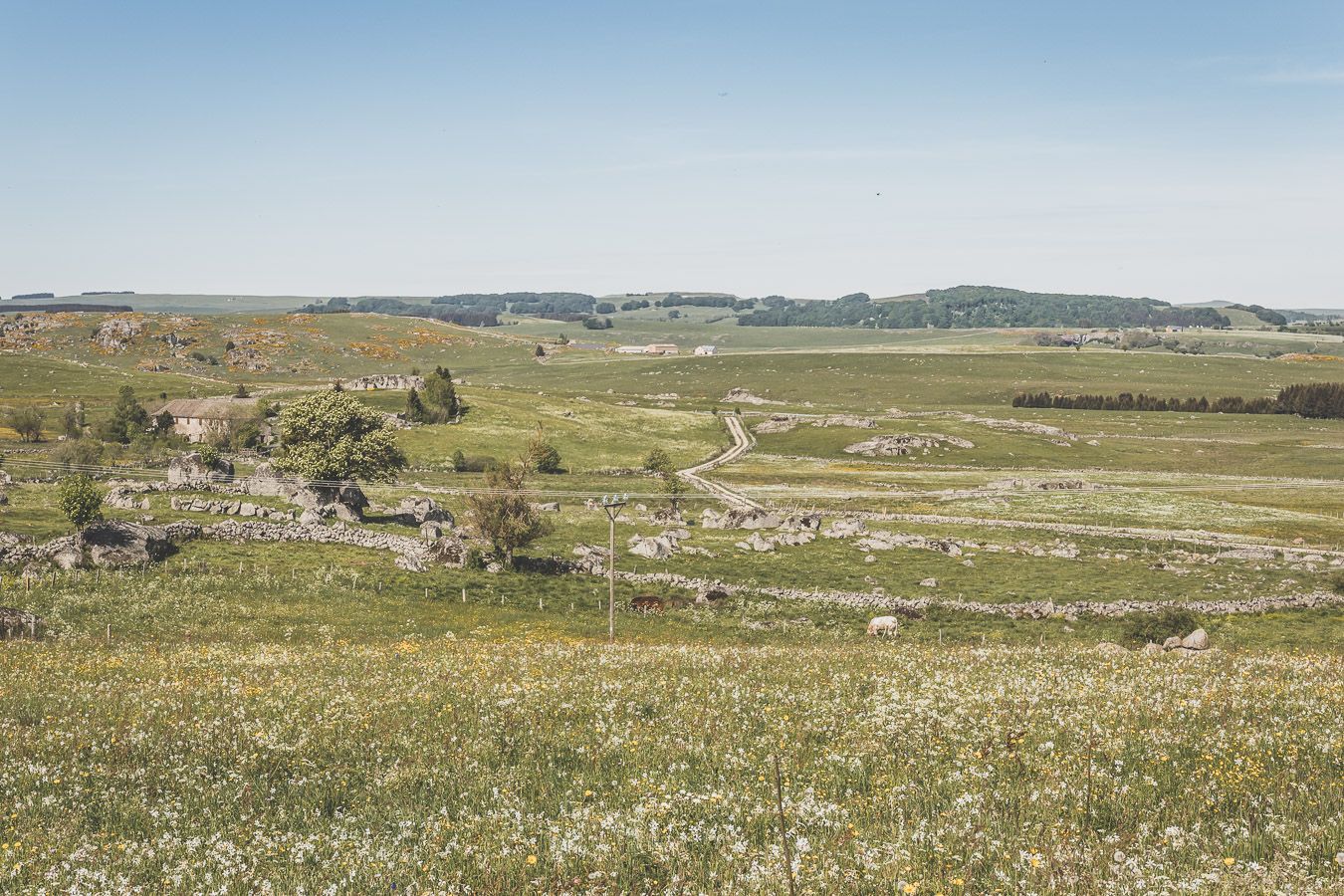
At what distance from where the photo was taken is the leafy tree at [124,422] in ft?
442

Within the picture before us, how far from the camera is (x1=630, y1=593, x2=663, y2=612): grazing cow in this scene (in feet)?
192

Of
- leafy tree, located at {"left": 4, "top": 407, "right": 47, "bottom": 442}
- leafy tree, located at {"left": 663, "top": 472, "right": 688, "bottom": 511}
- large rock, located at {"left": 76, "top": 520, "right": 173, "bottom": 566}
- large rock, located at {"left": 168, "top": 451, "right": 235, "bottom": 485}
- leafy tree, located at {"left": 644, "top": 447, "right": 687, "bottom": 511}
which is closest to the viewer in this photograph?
large rock, located at {"left": 76, "top": 520, "right": 173, "bottom": 566}

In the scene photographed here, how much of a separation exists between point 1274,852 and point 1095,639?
45.2 meters

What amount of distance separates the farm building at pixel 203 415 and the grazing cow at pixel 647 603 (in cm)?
10450

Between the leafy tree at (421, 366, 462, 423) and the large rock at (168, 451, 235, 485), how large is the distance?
51283mm

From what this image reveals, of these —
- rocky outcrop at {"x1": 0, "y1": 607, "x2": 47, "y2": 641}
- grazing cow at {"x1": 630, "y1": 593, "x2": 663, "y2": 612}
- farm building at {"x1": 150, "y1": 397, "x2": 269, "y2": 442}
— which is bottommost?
grazing cow at {"x1": 630, "y1": 593, "x2": 663, "y2": 612}

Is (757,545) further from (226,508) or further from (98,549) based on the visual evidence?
(98,549)

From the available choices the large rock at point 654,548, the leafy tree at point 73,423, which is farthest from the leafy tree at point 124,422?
the large rock at point 654,548

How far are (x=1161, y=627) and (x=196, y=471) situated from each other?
324 feet

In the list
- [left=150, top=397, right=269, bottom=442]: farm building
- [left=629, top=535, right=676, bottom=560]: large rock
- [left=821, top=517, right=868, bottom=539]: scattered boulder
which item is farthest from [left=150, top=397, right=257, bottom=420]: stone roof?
[left=821, top=517, right=868, bottom=539]: scattered boulder

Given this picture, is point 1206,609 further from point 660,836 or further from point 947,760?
point 660,836

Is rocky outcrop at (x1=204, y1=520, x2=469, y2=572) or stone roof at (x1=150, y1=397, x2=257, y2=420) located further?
stone roof at (x1=150, y1=397, x2=257, y2=420)

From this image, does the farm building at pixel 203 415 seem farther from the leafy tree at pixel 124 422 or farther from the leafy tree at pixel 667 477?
the leafy tree at pixel 667 477

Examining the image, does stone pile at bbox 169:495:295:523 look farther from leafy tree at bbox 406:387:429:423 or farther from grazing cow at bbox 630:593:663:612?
leafy tree at bbox 406:387:429:423
